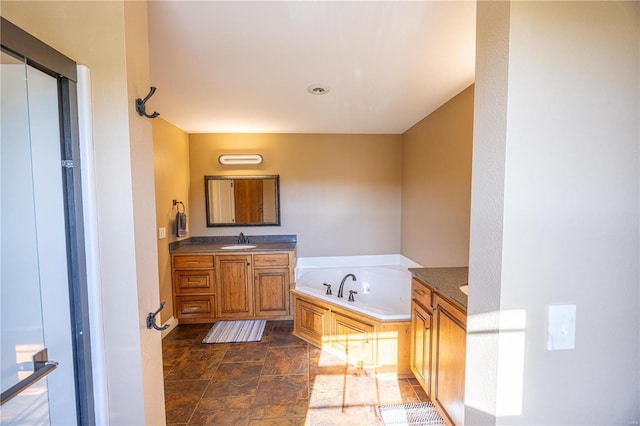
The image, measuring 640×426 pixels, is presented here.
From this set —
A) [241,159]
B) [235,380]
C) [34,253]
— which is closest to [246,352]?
[235,380]

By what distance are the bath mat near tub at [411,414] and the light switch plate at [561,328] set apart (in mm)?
1502

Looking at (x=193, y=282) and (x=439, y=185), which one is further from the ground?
(x=439, y=185)

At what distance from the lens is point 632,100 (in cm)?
67

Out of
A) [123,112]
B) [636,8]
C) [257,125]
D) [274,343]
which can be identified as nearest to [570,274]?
[636,8]

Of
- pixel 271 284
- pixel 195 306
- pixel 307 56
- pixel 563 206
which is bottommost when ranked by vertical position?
pixel 195 306

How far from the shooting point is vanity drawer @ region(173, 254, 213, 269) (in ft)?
10.3

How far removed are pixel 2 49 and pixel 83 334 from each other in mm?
988

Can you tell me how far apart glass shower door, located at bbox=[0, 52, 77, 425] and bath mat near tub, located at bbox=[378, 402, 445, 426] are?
1757 millimetres

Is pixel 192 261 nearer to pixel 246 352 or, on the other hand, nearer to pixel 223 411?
pixel 246 352

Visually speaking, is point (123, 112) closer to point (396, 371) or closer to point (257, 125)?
point (257, 125)

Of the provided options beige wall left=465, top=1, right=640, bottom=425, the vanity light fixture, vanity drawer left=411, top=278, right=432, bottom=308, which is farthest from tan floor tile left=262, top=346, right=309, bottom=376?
the vanity light fixture

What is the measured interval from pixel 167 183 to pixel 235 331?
1.90 m

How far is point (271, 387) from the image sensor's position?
2.11m

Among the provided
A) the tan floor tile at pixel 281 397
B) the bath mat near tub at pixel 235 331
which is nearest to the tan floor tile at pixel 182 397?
the tan floor tile at pixel 281 397
